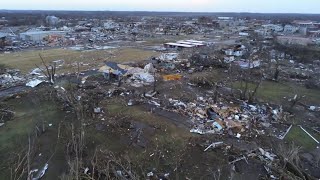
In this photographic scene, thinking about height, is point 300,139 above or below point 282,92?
below

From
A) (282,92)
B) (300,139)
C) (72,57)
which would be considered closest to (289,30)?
(282,92)

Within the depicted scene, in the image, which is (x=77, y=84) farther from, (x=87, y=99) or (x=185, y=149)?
(x=185, y=149)

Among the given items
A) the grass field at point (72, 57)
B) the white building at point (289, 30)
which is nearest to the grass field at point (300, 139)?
the grass field at point (72, 57)

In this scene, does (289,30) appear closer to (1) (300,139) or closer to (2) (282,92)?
(2) (282,92)

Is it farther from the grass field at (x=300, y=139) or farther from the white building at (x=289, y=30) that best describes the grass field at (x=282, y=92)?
the white building at (x=289, y=30)

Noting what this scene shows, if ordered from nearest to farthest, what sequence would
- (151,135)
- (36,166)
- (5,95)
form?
(36,166) < (151,135) < (5,95)

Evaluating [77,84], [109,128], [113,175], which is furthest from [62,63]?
[113,175]

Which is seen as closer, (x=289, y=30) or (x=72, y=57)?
(x=72, y=57)

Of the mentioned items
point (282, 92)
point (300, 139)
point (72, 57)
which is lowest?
point (300, 139)
